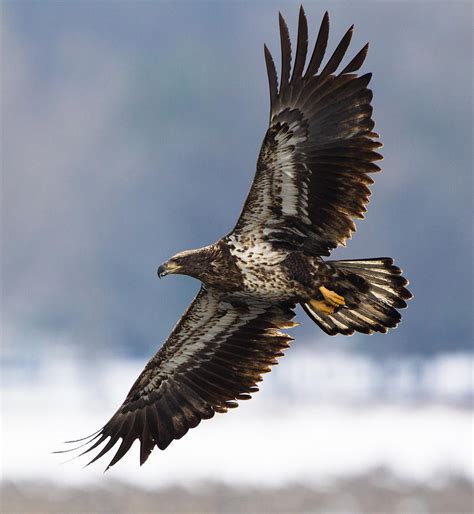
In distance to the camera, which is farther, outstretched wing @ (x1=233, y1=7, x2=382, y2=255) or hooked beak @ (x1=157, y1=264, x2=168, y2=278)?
hooked beak @ (x1=157, y1=264, x2=168, y2=278)

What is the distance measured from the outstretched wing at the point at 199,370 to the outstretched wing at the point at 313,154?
186 cm

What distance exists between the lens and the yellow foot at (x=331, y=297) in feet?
48.3

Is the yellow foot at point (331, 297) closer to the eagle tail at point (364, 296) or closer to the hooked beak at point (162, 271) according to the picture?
the eagle tail at point (364, 296)

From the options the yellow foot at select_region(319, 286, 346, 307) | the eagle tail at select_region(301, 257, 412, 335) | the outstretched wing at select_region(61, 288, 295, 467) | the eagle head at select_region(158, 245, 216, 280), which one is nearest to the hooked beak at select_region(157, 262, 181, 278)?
the eagle head at select_region(158, 245, 216, 280)

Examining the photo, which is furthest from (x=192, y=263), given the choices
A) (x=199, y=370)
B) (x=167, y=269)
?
(x=199, y=370)

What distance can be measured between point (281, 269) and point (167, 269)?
6.09 feet

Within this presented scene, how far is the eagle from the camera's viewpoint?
1391 cm

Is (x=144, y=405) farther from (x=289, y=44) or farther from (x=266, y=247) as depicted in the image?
(x=289, y=44)

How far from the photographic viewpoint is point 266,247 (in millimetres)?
14758

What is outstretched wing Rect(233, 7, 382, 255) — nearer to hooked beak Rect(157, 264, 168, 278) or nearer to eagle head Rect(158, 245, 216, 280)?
eagle head Rect(158, 245, 216, 280)

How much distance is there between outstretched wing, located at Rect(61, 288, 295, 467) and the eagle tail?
3.92 ft

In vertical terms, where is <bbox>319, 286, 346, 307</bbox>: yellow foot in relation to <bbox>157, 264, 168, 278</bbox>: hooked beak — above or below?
below

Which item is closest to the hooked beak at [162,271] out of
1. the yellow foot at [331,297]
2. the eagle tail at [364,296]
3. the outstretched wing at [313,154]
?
the outstretched wing at [313,154]

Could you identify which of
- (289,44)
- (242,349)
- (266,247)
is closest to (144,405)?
(242,349)
